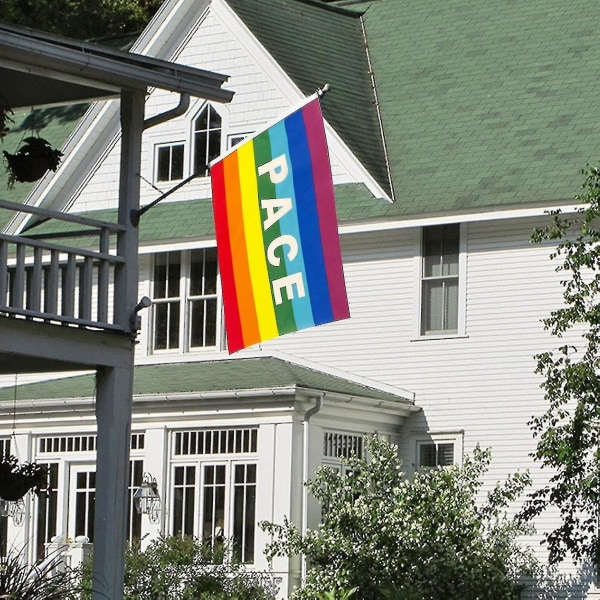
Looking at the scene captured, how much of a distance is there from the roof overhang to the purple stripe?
823 mm

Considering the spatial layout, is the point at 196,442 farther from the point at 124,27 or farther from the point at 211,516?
the point at 124,27

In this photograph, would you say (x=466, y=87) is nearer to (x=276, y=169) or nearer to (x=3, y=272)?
(x=276, y=169)

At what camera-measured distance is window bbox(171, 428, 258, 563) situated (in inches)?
887

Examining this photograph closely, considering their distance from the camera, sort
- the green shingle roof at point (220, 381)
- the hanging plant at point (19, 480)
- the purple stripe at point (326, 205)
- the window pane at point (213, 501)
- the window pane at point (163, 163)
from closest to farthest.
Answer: the purple stripe at point (326, 205), the hanging plant at point (19, 480), the green shingle roof at point (220, 381), the window pane at point (213, 501), the window pane at point (163, 163)

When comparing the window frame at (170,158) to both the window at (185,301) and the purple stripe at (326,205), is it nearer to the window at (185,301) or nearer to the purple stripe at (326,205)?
the window at (185,301)

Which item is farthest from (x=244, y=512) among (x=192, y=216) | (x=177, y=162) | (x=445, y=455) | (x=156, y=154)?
(x=156, y=154)

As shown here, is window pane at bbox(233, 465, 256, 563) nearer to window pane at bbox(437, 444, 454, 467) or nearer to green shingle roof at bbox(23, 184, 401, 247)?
window pane at bbox(437, 444, 454, 467)

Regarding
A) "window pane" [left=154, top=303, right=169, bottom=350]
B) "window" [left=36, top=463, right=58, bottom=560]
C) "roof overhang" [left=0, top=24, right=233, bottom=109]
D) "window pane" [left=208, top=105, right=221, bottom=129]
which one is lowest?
"window" [left=36, top=463, right=58, bottom=560]

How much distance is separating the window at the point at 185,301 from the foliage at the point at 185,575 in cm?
456

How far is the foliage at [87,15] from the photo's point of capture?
113ft

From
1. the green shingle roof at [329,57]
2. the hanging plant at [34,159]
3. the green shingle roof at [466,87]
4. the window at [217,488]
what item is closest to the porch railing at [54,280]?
the hanging plant at [34,159]

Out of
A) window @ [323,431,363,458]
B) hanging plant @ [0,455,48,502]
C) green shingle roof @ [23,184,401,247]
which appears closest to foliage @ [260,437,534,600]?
window @ [323,431,363,458]

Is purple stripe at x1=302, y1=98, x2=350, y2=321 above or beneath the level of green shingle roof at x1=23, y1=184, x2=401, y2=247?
beneath

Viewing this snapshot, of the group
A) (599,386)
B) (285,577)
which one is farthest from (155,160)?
(599,386)
